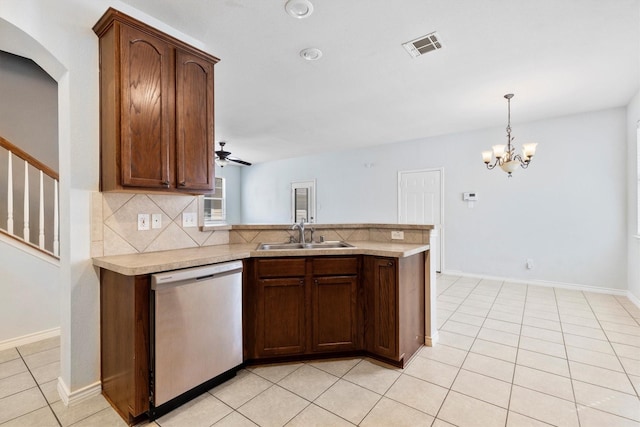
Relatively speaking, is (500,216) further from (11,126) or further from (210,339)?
(11,126)

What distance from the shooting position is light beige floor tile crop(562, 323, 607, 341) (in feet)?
8.83

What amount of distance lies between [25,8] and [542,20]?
137 inches

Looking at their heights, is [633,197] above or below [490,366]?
above

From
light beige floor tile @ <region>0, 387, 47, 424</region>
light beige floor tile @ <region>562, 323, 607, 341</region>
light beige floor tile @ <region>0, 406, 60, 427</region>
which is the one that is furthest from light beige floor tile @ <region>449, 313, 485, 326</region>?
light beige floor tile @ <region>0, 387, 47, 424</region>

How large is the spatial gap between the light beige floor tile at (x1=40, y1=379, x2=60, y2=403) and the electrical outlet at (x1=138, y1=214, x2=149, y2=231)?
3.83 feet

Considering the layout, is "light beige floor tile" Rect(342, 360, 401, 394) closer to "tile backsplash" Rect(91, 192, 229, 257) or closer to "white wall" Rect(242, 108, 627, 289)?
"tile backsplash" Rect(91, 192, 229, 257)

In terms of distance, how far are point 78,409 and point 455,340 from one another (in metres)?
2.89

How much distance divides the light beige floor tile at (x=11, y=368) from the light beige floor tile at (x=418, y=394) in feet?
8.89

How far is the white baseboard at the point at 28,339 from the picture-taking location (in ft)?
8.08

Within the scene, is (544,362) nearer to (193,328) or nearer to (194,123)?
(193,328)

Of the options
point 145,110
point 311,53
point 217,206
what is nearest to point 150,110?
point 145,110

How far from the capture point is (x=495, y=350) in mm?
2443

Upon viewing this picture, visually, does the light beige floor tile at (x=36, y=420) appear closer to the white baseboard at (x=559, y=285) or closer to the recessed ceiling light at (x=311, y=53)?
the recessed ceiling light at (x=311, y=53)

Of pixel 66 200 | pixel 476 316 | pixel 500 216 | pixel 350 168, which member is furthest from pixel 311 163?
pixel 66 200
